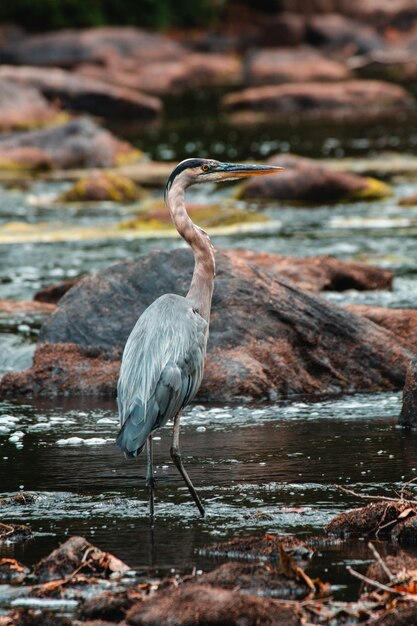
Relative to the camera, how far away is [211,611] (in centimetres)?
531

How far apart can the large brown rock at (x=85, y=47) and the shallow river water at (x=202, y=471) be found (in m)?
35.6

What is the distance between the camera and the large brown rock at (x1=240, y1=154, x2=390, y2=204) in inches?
867

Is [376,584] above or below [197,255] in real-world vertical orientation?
below

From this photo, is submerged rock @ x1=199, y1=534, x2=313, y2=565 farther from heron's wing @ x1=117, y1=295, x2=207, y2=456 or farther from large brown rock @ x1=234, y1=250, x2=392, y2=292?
large brown rock @ x1=234, y1=250, x2=392, y2=292

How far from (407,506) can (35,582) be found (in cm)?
185

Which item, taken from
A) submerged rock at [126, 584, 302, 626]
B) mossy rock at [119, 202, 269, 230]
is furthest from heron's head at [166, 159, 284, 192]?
mossy rock at [119, 202, 269, 230]

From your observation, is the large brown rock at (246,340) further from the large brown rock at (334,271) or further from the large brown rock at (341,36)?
the large brown rock at (341,36)

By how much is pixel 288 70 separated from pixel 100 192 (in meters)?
25.3

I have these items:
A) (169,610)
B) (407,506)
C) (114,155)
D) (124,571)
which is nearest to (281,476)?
(407,506)

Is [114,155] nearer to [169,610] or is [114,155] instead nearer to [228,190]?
[228,190]

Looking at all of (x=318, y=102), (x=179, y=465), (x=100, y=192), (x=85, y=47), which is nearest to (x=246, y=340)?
(x=179, y=465)

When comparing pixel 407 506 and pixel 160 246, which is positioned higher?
pixel 407 506

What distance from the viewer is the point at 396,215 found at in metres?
20.5

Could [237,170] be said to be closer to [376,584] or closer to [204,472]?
[204,472]
